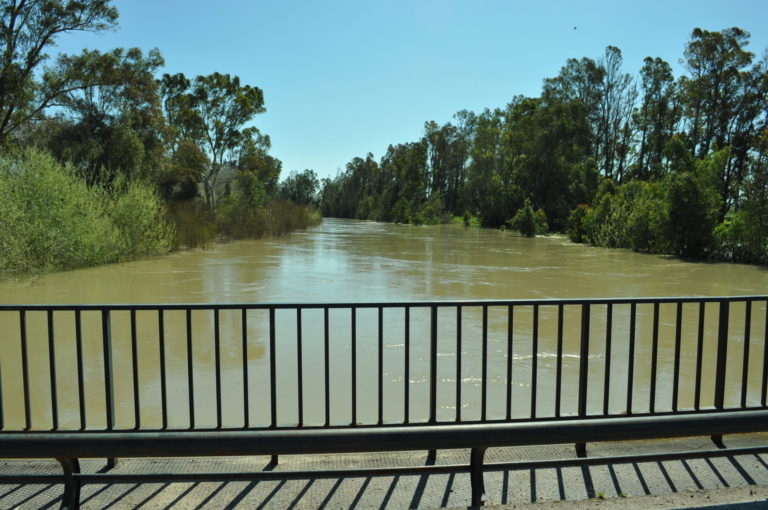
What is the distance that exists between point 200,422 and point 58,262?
16.5 metres

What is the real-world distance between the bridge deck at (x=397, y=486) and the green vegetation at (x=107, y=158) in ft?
53.8

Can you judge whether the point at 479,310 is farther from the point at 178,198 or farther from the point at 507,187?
the point at 507,187

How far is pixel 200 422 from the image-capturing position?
19.5 ft

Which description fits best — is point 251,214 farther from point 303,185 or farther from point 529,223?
point 303,185

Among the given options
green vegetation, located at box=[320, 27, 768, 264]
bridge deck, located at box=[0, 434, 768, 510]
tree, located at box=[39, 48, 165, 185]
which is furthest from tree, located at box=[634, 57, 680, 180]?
bridge deck, located at box=[0, 434, 768, 510]

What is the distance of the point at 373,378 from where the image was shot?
759 cm

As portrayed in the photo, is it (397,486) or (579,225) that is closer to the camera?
(397,486)

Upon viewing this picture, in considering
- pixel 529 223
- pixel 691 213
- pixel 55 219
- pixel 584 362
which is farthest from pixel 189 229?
pixel 529 223

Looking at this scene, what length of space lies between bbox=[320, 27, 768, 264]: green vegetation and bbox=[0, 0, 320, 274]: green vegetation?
2344cm

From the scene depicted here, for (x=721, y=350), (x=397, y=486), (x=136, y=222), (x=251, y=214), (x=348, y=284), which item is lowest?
(x=348, y=284)

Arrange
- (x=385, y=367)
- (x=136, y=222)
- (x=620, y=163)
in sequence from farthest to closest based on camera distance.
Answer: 1. (x=620, y=163)
2. (x=136, y=222)
3. (x=385, y=367)

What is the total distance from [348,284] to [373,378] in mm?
9575

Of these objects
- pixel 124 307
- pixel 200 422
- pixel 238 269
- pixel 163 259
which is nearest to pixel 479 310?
pixel 200 422

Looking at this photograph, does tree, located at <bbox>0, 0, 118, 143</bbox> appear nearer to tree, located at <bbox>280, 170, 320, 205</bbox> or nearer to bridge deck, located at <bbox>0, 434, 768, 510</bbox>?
bridge deck, located at <bbox>0, 434, 768, 510</bbox>
